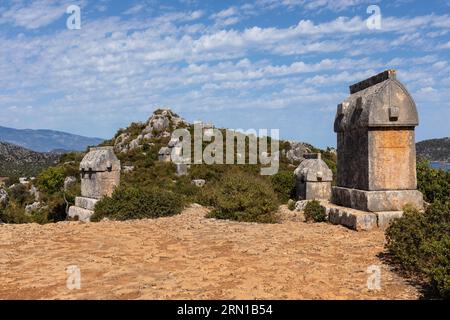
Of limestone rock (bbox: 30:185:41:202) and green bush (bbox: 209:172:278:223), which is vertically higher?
green bush (bbox: 209:172:278:223)

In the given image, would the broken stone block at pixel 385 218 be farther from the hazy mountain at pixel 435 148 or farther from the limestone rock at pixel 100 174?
the hazy mountain at pixel 435 148

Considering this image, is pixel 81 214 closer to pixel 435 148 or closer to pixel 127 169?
pixel 127 169

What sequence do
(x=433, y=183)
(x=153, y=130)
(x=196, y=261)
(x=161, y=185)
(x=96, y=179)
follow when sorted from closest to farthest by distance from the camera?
(x=196, y=261), (x=433, y=183), (x=96, y=179), (x=161, y=185), (x=153, y=130)

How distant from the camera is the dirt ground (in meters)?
4.32

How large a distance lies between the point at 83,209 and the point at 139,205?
387 centimetres

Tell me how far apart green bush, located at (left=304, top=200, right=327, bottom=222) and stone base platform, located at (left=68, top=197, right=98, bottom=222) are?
6.49 meters

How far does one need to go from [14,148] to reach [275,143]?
67.1m

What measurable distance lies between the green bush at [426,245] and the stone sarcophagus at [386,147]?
168 centimetres

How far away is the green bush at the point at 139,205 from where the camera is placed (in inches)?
408

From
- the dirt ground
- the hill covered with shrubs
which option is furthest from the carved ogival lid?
the hill covered with shrubs

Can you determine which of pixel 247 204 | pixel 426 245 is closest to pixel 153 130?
pixel 247 204

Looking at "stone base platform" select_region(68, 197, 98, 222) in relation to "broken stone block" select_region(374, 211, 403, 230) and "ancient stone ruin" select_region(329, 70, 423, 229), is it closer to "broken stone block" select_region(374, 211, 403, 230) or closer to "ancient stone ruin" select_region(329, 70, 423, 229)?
"ancient stone ruin" select_region(329, 70, 423, 229)

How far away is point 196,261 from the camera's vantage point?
5734 mm
